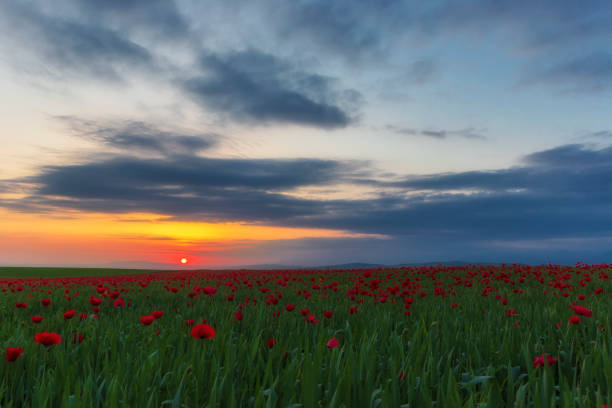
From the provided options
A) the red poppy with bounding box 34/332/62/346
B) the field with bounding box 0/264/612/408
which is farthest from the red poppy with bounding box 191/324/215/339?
the red poppy with bounding box 34/332/62/346

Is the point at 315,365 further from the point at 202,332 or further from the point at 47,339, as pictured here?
the point at 47,339

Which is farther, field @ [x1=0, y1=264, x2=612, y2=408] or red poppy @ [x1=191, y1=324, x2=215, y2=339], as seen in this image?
red poppy @ [x1=191, y1=324, x2=215, y2=339]

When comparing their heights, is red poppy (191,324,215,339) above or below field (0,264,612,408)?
above

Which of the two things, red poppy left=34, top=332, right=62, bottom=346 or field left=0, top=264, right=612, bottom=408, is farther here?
red poppy left=34, top=332, right=62, bottom=346

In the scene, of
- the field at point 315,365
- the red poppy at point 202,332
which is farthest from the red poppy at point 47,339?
the red poppy at point 202,332

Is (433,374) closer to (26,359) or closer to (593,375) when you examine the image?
(593,375)

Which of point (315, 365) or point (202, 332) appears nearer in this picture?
point (315, 365)

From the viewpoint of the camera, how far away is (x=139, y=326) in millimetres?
5633

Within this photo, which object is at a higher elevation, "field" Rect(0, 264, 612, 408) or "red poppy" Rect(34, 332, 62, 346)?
"red poppy" Rect(34, 332, 62, 346)

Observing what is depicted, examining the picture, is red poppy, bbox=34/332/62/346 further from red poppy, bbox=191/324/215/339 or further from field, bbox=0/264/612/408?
red poppy, bbox=191/324/215/339

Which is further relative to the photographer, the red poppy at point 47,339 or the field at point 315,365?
the red poppy at point 47,339

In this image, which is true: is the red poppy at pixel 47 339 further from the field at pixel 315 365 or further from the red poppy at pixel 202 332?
the red poppy at pixel 202 332

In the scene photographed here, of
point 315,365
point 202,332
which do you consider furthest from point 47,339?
Result: point 315,365

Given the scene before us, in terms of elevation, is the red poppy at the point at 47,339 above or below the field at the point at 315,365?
above
